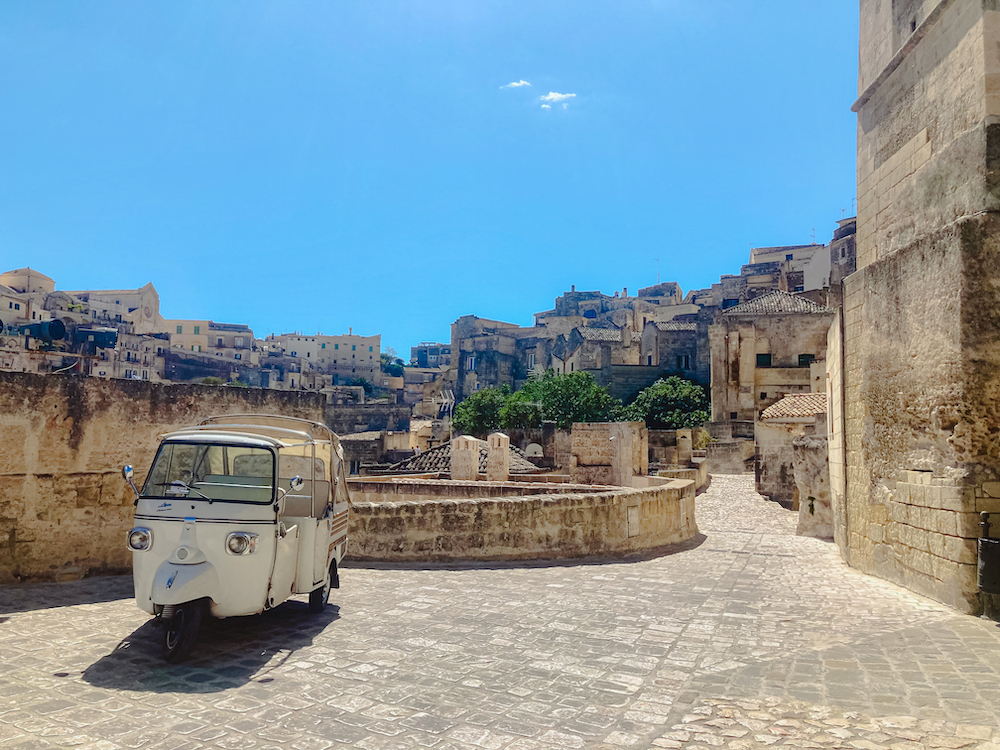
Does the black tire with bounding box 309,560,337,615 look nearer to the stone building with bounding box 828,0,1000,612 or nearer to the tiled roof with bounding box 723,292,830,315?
the stone building with bounding box 828,0,1000,612

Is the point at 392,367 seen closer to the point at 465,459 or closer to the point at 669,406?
the point at 669,406

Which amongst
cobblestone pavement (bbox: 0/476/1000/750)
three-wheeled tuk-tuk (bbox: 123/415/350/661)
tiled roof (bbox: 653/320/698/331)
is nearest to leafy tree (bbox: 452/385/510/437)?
tiled roof (bbox: 653/320/698/331)

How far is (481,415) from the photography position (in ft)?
159

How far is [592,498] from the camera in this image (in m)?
9.23

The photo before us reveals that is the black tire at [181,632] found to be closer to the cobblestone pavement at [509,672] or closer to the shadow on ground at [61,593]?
the cobblestone pavement at [509,672]

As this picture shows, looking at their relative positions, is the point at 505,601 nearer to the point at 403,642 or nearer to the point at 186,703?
the point at 403,642

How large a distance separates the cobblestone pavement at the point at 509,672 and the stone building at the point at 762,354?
3441 centimetres

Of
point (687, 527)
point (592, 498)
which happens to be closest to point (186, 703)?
point (592, 498)

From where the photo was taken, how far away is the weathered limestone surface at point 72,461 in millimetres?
6543

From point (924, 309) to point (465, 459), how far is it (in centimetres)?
1356

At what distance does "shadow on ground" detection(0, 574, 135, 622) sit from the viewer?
5852mm

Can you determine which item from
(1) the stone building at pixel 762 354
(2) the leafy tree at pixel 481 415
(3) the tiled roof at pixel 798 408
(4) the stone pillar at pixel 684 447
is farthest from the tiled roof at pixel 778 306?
(2) the leafy tree at pixel 481 415

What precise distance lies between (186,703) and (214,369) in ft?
272

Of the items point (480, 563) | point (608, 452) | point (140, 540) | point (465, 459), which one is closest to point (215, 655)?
point (140, 540)
